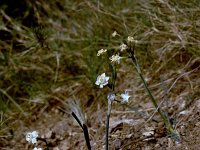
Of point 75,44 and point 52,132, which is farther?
point 75,44

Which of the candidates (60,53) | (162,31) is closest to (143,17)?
(162,31)

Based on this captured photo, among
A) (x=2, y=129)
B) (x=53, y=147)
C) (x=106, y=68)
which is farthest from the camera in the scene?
(x=106, y=68)

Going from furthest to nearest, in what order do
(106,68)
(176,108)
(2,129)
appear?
(106,68) < (2,129) < (176,108)

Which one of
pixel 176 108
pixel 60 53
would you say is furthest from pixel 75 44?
pixel 176 108

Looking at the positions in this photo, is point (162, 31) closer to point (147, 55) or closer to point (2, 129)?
point (147, 55)

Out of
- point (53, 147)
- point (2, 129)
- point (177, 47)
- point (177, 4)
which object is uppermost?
point (177, 4)

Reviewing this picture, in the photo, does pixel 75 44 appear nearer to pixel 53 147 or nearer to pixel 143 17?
pixel 143 17

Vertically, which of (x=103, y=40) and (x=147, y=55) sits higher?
(x=103, y=40)
